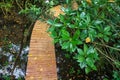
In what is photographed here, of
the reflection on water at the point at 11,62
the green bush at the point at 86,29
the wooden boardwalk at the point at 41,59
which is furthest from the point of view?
the reflection on water at the point at 11,62

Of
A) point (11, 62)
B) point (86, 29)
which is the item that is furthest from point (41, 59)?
point (86, 29)

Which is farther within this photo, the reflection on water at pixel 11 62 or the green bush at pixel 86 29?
the reflection on water at pixel 11 62

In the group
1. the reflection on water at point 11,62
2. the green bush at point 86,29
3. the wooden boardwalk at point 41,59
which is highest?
the green bush at point 86,29

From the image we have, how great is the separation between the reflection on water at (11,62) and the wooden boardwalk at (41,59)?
0.37 metres

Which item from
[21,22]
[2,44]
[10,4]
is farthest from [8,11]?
[2,44]

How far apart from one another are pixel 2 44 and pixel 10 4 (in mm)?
1420

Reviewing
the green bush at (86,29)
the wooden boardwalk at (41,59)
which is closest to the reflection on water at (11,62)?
the wooden boardwalk at (41,59)

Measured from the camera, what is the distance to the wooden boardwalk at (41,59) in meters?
3.33

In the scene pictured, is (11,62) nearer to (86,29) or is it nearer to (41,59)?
(41,59)

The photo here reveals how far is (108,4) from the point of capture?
2387 mm

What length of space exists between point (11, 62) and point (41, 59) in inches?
28.1

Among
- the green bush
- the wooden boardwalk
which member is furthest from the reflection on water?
the green bush

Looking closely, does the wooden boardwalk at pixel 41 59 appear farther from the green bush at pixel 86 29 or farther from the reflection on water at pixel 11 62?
the green bush at pixel 86 29

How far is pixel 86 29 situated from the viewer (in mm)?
1975
